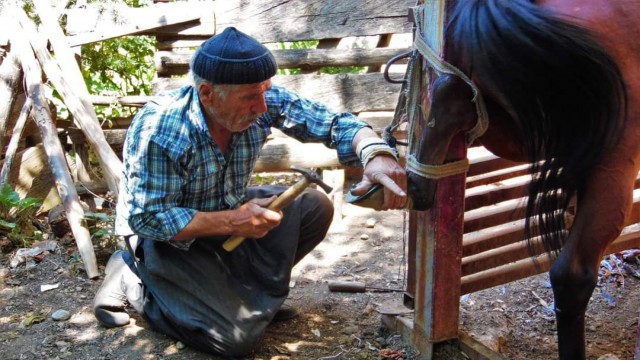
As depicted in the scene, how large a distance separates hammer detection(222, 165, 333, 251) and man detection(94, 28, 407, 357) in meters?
0.04

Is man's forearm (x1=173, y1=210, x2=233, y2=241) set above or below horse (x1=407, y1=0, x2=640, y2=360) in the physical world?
below

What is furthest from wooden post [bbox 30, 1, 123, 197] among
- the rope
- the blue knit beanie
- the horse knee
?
the horse knee

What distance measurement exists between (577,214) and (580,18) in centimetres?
53

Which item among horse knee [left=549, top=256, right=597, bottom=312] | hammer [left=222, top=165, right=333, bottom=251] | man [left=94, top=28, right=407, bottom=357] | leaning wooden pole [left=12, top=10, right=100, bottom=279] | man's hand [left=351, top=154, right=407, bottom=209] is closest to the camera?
horse knee [left=549, top=256, right=597, bottom=312]

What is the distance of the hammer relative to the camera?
7.34 ft

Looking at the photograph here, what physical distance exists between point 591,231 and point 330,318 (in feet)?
4.67

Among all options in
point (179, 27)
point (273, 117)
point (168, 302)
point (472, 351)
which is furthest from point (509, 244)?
→ point (179, 27)

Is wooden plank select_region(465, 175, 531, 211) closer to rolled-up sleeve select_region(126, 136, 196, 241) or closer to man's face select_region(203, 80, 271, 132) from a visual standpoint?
man's face select_region(203, 80, 271, 132)

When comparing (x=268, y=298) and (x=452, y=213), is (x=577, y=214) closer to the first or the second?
(x=452, y=213)

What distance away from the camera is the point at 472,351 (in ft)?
7.97

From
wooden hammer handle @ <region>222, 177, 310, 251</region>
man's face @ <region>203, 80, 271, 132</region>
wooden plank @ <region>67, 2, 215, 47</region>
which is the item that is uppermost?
wooden plank @ <region>67, 2, 215, 47</region>

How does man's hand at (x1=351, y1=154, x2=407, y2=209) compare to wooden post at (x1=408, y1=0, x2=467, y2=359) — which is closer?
man's hand at (x1=351, y1=154, x2=407, y2=209)

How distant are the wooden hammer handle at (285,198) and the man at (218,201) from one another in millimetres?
35

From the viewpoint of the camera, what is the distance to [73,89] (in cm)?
383
